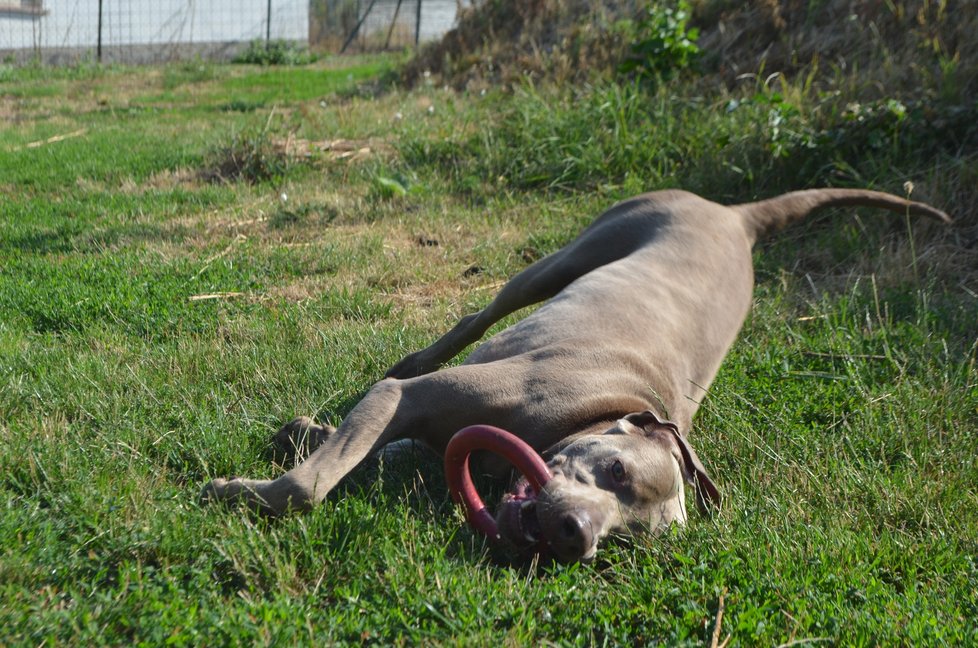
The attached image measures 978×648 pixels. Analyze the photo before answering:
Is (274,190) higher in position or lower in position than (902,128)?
lower

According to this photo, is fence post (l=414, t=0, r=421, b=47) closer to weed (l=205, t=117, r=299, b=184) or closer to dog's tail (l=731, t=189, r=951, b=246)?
weed (l=205, t=117, r=299, b=184)

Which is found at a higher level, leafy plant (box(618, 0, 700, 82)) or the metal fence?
the metal fence

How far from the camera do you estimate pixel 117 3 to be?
17.6 m

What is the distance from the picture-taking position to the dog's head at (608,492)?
114 inches

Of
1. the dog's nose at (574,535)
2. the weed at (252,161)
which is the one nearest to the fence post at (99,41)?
the weed at (252,161)

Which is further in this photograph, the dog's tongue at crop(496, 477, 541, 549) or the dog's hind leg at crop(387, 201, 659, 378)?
the dog's hind leg at crop(387, 201, 659, 378)

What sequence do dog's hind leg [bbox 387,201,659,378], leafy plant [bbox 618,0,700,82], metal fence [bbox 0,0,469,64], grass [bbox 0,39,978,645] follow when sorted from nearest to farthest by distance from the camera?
1. grass [bbox 0,39,978,645]
2. dog's hind leg [bbox 387,201,659,378]
3. leafy plant [bbox 618,0,700,82]
4. metal fence [bbox 0,0,469,64]

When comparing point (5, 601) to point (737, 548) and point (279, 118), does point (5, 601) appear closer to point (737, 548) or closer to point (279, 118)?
Answer: point (737, 548)

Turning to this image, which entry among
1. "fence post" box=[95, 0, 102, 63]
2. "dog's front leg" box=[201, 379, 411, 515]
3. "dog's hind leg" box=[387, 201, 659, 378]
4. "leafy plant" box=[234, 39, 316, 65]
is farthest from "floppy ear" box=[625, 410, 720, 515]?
"fence post" box=[95, 0, 102, 63]

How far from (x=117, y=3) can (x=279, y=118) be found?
34.4ft

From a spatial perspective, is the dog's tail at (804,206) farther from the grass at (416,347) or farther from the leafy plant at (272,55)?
the leafy plant at (272,55)

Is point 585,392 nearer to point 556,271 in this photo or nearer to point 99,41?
point 556,271

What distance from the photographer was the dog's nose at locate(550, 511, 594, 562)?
112 inches

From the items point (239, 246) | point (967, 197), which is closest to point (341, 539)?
→ point (239, 246)
